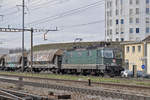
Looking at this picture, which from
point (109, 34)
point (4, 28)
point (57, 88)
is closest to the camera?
point (57, 88)

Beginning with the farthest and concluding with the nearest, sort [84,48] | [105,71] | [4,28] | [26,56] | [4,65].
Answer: [4,65] < [26,56] < [4,28] < [84,48] < [105,71]

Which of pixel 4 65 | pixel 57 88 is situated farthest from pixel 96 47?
pixel 4 65

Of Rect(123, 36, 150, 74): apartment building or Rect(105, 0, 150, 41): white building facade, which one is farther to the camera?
Rect(105, 0, 150, 41): white building facade

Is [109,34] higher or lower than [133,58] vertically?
higher

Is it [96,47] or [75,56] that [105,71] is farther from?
[75,56]

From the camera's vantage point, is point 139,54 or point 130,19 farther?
point 130,19

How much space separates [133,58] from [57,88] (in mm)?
37943

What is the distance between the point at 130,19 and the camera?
89375 millimetres

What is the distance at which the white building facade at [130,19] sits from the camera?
87875mm

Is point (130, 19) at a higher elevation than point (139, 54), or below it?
higher

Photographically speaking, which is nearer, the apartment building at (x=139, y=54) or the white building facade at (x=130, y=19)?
the apartment building at (x=139, y=54)

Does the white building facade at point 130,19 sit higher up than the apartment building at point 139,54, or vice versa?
the white building facade at point 130,19

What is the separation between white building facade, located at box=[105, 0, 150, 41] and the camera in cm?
8788

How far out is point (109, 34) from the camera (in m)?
93.7
